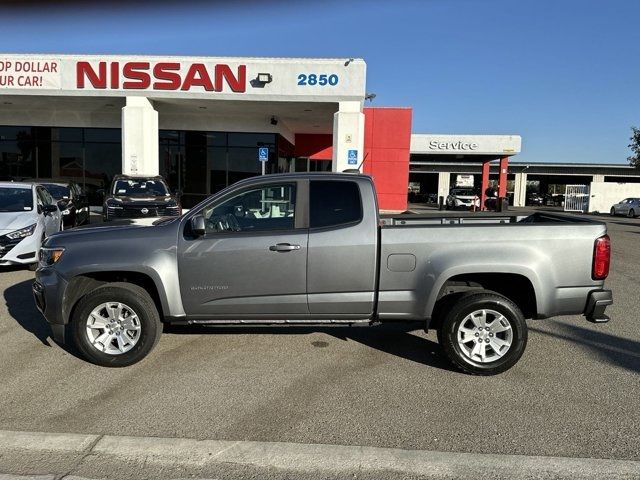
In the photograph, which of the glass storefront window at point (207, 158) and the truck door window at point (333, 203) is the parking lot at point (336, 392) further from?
the glass storefront window at point (207, 158)

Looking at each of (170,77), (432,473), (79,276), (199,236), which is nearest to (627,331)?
(432,473)

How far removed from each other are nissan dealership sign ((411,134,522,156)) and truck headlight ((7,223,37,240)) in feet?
→ 114

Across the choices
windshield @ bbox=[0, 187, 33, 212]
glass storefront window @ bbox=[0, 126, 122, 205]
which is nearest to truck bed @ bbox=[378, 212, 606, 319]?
windshield @ bbox=[0, 187, 33, 212]

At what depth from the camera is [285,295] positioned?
15.4 feet

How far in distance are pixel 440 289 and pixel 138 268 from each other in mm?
2814

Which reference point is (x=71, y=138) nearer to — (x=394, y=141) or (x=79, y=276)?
(x=394, y=141)

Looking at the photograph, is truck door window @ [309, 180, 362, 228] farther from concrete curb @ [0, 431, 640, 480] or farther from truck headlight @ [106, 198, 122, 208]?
truck headlight @ [106, 198, 122, 208]

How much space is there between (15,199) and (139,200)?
150 inches

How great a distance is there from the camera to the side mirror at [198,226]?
4527 mm

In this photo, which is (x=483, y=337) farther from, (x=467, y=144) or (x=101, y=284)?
(x=467, y=144)

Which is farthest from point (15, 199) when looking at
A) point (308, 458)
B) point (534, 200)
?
point (534, 200)

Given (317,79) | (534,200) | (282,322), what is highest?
(317,79)

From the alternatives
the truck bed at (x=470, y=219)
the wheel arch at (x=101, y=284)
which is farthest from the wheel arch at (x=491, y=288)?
the wheel arch at (x=101, y=284)

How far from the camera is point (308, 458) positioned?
3205mm
